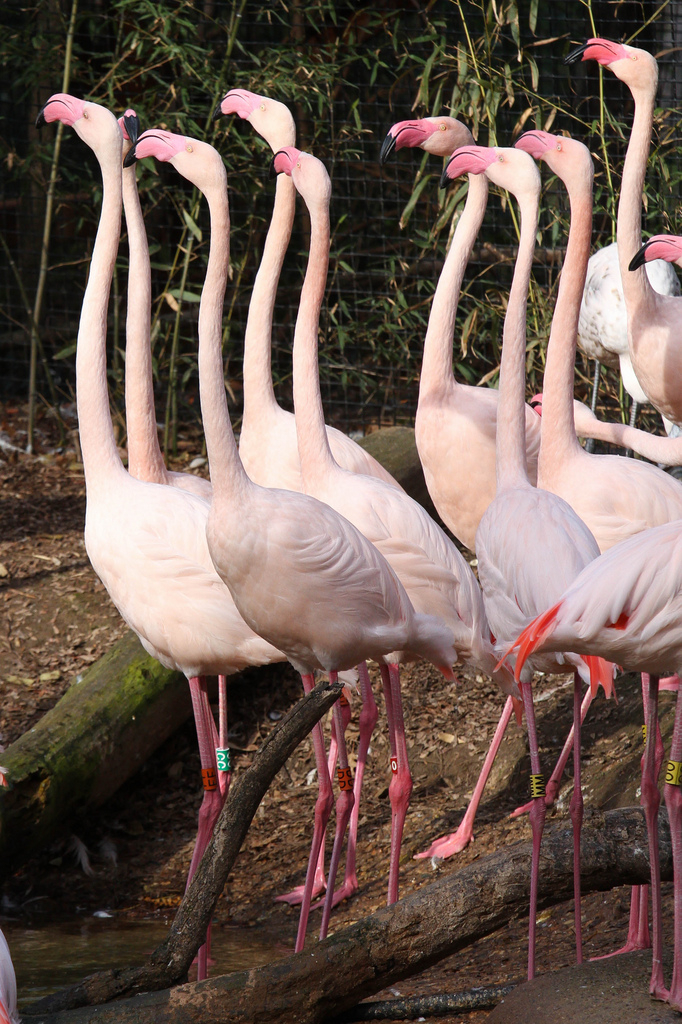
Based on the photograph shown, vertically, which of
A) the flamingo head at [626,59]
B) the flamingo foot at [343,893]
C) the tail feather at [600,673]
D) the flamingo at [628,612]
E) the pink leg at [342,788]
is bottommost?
the flamingo foot at [343,893]

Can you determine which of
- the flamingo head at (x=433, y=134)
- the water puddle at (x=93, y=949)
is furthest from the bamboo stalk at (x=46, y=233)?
the water puddle at (x=93, y=949)

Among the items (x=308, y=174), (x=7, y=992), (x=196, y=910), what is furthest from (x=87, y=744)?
(x=308, y=174)

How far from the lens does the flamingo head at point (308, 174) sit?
130 inches

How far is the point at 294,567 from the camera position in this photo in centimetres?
269

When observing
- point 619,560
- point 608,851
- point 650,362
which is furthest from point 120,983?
point 650,362

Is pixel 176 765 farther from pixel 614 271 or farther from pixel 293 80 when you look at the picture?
pixel 293 80

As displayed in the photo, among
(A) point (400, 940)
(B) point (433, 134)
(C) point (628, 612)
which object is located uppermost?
(B) point (433, 134)

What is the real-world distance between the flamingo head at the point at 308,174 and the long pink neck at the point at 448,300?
2.12 feet

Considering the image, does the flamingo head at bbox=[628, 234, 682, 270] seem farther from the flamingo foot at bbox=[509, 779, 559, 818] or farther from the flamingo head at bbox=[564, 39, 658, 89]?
the flamingo foot at bbox=[509, 779, 559, 818]

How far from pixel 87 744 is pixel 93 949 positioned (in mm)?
728

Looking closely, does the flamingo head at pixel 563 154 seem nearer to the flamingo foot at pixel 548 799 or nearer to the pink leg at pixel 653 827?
the pink leg at pixel 653 827

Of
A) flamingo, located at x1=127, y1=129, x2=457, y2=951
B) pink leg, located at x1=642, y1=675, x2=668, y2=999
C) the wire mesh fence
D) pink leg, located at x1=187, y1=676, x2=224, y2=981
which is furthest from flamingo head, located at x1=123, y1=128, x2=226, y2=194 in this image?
the wire mesh fence

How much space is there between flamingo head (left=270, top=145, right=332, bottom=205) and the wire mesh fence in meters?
1.86

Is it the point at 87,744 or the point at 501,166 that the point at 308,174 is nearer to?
the point at 501,166
